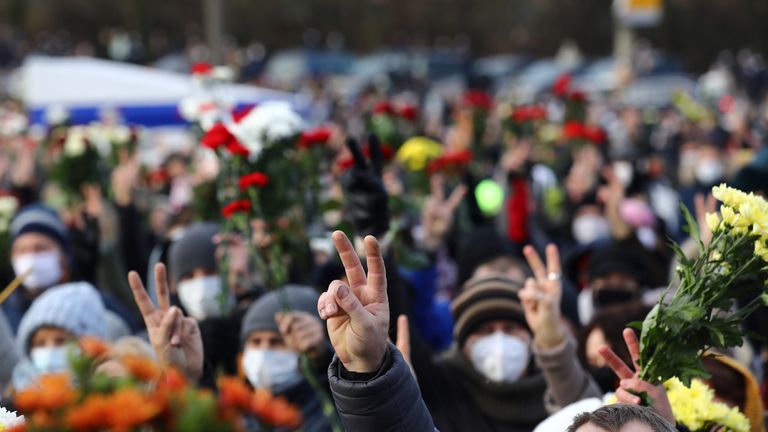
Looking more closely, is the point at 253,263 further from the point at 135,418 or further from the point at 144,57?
the point at 144,57

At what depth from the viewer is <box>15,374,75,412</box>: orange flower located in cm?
171

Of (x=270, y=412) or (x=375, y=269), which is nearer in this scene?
(x=270, y=412)

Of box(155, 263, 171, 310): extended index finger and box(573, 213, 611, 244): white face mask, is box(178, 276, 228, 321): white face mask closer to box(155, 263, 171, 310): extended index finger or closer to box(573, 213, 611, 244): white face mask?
box(155, 263, 171, 310): extended index finger

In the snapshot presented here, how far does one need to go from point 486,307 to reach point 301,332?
781mm

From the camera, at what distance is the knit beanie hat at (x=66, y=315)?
5.37 m

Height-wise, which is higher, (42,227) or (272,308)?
(42,227)

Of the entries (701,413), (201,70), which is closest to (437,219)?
(201,70)

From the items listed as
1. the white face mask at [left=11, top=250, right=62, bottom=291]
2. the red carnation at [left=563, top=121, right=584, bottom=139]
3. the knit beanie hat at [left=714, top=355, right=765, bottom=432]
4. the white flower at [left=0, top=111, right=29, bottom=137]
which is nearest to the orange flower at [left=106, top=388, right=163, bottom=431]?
the knit beanie hat at [left=714, top=355, right=765, bottom=432]

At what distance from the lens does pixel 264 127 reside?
6113mm

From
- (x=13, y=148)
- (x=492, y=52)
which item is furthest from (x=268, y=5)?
(x=13, y=148)

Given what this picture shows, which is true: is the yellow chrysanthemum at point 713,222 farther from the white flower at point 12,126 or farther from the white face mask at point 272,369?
the white flower at point 12,126

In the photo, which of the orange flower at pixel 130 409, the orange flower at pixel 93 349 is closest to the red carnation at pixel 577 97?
the orange flower at pixel 93 349

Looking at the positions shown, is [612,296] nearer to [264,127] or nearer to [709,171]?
[264,127]

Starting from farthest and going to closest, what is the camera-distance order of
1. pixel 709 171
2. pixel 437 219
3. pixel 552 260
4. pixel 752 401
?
1. pixel 709 171
2. pixel 437 219
3. pixel 552 260
4. pixel 752 401
